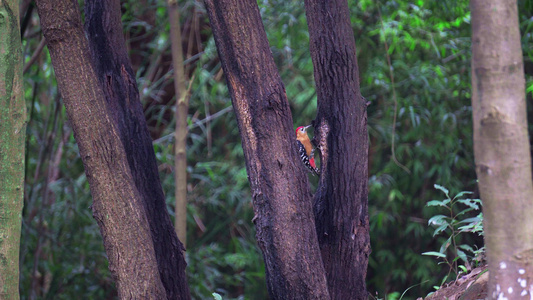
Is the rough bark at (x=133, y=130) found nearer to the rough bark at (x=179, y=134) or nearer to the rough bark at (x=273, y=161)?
the rough bark at (x=273, y=161)

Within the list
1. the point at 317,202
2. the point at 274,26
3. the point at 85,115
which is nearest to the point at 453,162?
the point at 274,26

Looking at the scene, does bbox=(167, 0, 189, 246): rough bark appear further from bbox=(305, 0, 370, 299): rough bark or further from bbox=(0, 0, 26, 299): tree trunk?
bbox=(0, 0, 26, 299): tree trunk

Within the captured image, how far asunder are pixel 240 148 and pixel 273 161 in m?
2.60

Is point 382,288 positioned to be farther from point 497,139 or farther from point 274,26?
point 497,139

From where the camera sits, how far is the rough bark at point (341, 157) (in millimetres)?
1913

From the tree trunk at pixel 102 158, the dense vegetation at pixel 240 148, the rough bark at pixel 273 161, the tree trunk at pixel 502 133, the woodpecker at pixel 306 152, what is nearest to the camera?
the tree trunk at pixel 502 133

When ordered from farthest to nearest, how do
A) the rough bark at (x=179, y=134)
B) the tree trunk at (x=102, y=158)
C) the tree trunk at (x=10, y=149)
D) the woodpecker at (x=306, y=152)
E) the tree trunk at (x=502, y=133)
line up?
the woodpecker at (x=306, y=152)
the rough bark at (x=179, y=134)
the tree trunk at (x=102, y=158)
the tree trunk at (x=10, y=149)
the tree trunk at (x=502, y=133)

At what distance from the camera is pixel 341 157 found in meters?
1.91

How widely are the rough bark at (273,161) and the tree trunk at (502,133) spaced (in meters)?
0.72

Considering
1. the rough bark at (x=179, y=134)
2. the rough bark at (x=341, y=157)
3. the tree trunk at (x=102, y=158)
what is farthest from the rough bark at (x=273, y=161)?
the rough bark at (x=179, y=134)

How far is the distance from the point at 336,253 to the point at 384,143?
103 inches

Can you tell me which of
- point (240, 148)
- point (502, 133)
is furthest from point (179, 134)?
point (502, 133)

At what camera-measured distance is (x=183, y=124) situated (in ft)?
10.0

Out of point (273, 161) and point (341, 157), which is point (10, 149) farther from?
point (341, 157)
